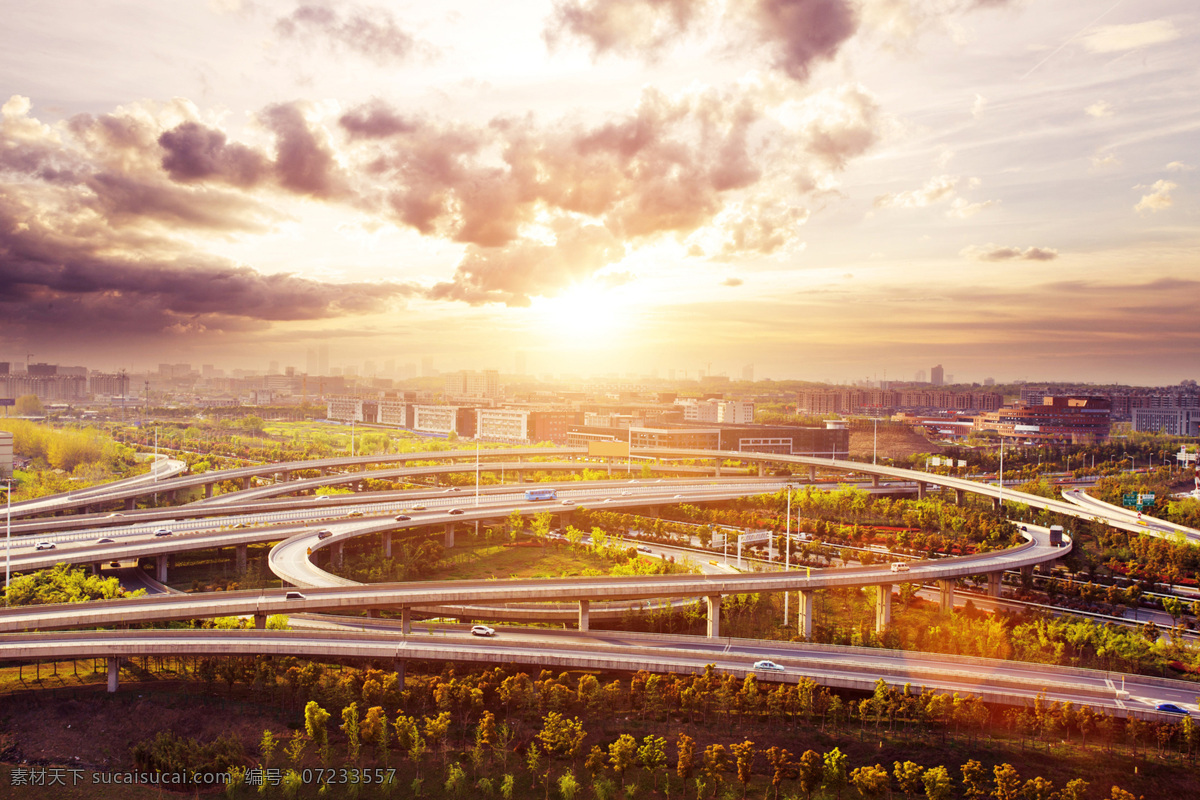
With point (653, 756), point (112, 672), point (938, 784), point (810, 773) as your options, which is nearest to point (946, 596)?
point (938, 784)

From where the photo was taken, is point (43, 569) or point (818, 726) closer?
point (818, 726)

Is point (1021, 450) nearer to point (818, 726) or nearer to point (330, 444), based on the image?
point (818, 726)

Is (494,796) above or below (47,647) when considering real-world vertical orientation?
below

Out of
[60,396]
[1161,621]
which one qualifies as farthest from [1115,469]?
[60,396]

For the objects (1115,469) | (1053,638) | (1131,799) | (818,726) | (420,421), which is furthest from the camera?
(420,421)

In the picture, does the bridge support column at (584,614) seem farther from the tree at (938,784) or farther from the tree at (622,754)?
the tree at (938,784)

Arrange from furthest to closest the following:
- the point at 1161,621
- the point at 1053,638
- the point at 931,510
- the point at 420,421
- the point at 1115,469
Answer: the point at 420,421
the point at 1115,469
the point at 931,510
the point at 1161,621
the point at 1053,638
